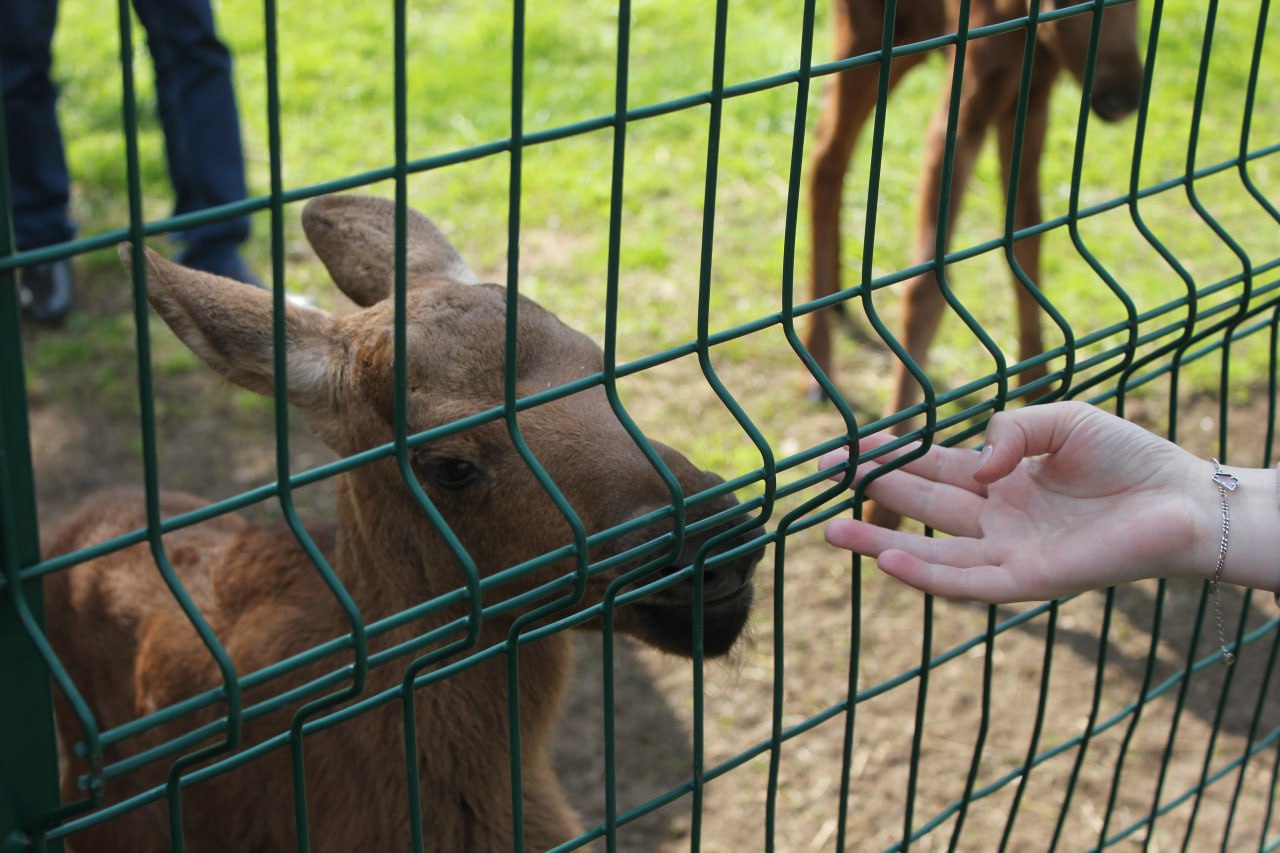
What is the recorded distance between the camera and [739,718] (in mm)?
4613

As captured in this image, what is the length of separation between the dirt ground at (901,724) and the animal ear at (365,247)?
1.29 m

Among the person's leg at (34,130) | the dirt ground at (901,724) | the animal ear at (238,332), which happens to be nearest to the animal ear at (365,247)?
the animal ear at (238,332)

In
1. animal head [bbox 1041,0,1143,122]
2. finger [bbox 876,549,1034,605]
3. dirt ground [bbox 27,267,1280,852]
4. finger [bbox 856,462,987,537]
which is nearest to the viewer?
finger [bbox 876,549,1034,605]

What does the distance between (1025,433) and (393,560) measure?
56.9 inches

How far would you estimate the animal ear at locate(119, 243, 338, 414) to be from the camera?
2.60m

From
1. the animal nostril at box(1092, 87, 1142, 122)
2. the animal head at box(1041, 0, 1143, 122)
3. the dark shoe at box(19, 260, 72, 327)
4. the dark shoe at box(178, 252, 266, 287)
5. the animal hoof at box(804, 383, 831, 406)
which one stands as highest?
the animal head at box(1041, 0, 1143, 122)

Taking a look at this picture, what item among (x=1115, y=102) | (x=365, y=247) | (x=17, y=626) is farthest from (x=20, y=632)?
(x=1115, y=102)

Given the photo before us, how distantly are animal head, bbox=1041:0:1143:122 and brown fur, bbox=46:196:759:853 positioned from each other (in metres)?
2.86

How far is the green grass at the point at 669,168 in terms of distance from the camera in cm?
651

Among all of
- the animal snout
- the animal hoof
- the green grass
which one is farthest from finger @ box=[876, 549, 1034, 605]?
the animal hoof

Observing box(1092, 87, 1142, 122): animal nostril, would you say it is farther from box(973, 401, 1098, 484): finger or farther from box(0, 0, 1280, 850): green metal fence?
box(973, 401, 1098, 484): finger

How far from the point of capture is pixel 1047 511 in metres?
2.43

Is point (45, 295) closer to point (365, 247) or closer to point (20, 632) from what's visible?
point (365, 247)

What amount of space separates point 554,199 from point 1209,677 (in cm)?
427
